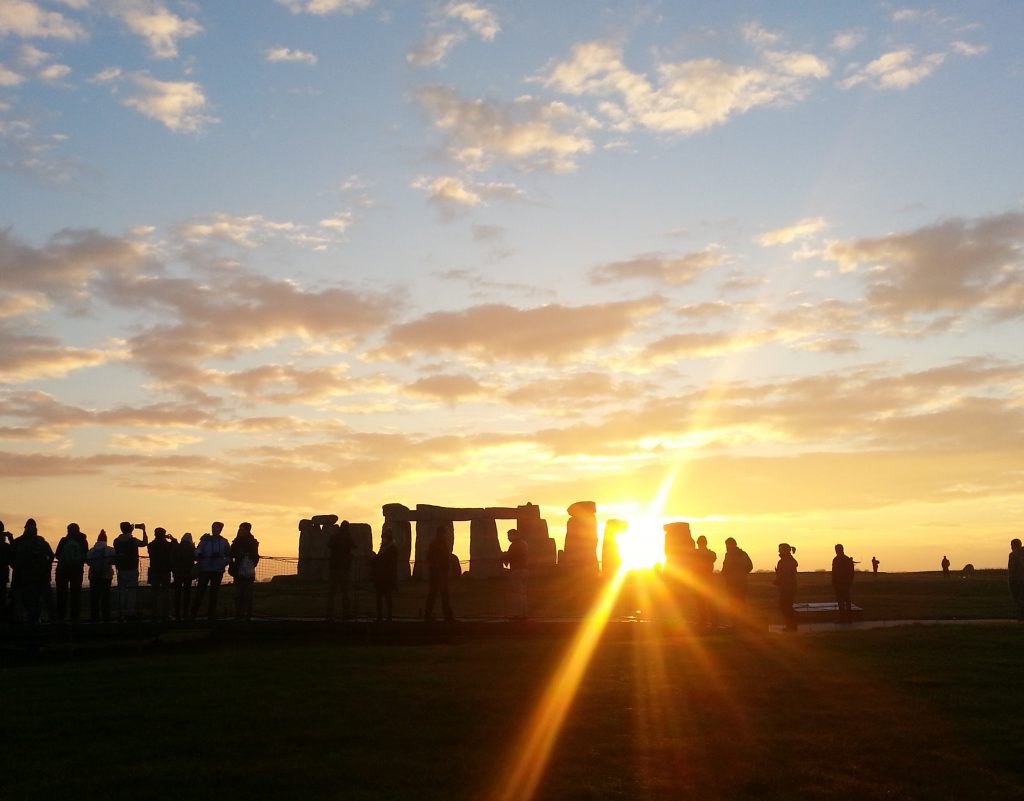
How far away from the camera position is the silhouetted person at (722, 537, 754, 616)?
2711 centimetres

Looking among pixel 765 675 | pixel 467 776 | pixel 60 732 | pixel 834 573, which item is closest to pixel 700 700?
pixel 765 675

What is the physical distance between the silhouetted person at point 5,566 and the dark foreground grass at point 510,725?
4.35m

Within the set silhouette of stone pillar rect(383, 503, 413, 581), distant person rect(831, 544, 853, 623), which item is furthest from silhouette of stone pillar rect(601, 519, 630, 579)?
distant person rect(831, 544, 853, 623)

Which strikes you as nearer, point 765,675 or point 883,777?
point 883,777

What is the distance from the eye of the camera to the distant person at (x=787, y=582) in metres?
25.4

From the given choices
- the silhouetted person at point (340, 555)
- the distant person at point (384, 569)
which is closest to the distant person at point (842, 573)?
the distant person at point (384, 569)

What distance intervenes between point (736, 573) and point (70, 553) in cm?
1501

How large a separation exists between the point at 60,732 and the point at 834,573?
65.6 ft

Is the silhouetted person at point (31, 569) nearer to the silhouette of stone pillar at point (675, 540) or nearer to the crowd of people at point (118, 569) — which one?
the crowd of people at point (118, 569)

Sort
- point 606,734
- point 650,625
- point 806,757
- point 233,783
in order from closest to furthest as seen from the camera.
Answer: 1. point 233,783
2. point 806,757
3. point 606,734
4. point 650,625

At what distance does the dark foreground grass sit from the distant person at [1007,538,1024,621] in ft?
26.9

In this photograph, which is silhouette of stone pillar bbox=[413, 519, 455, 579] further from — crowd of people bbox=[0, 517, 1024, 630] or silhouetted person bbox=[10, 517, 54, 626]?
silhouetted person bbox=[10, 517, 54, 626]

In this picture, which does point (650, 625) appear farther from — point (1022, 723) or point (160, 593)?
point (1022, 723)

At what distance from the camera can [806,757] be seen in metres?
11.4
